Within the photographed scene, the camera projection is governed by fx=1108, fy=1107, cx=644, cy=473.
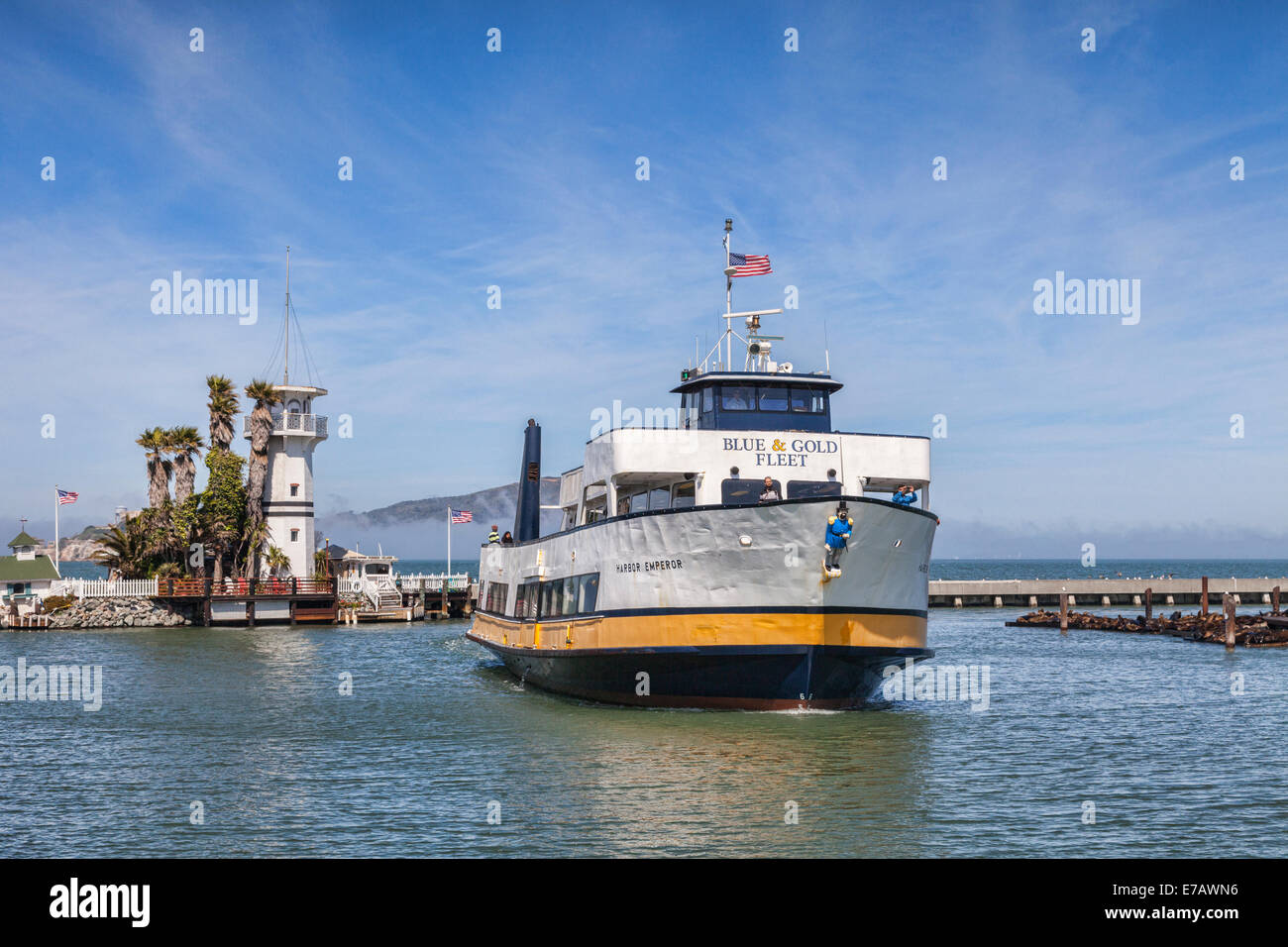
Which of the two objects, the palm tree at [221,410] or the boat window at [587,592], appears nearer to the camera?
the boat window at [587,592]

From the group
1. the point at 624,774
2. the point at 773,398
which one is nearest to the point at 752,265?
the point at 773,398

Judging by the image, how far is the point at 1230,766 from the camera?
792 inches

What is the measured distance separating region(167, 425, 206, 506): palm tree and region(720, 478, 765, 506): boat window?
5009 centimetres

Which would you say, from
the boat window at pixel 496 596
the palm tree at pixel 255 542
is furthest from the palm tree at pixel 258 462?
the boat window at pixel 496 596

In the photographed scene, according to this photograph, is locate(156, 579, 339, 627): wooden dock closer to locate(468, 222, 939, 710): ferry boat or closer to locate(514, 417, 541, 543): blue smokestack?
locate(514, 417, 541, 543): blue smokestack

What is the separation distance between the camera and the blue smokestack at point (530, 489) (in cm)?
3656

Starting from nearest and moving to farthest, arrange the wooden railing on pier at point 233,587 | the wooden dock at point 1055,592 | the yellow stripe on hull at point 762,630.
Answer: the yellow stripe on hull at point 762,630
the wooden railing on pier at point 233,587
the wooden dock at point 1055,592

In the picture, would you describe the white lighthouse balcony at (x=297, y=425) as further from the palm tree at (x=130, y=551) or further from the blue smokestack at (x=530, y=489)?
the blue smokestack at (x=530, y=489)

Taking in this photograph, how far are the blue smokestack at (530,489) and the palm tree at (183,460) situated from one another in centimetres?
3550

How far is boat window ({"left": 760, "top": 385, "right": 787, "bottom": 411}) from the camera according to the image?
2669cm

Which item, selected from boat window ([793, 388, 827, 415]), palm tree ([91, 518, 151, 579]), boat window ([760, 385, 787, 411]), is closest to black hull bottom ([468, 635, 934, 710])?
boat window ([793, 388, 827, 415])
